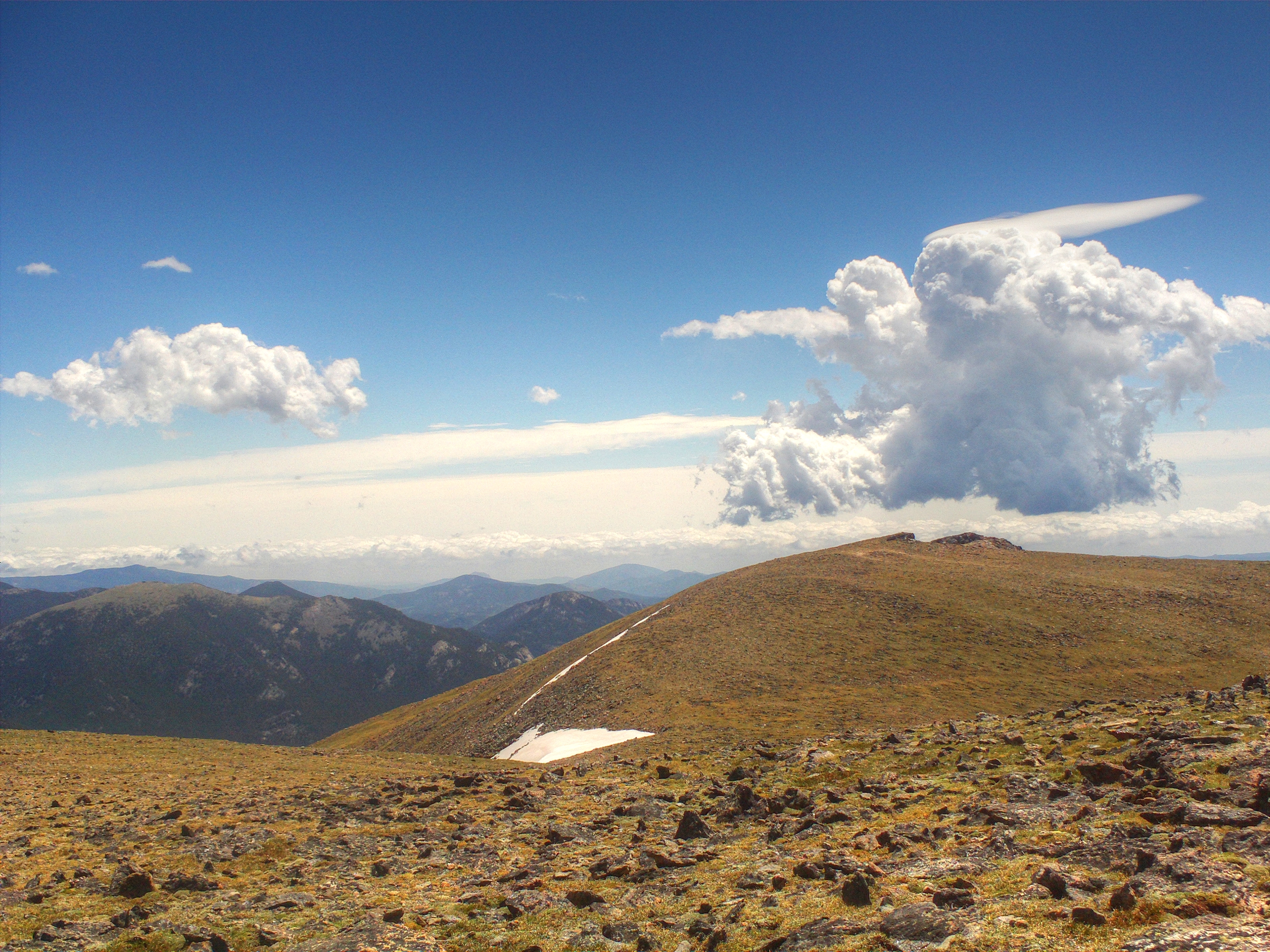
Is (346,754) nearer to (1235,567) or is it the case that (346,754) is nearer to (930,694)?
(930,694)

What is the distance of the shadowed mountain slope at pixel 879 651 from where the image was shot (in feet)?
177

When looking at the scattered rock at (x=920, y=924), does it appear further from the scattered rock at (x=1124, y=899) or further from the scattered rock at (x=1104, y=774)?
the scattered rock at (x=1104, y=774)

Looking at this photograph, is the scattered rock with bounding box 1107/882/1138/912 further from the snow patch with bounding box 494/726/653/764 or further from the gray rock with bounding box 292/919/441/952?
the snow patch with bounding box 494/726/653/764

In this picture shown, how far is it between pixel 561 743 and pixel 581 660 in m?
27.9

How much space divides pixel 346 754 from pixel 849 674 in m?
43.3

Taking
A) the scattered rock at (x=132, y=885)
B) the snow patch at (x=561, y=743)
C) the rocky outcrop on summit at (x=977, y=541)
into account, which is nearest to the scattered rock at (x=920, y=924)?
the scattered rock at (x=132, y=885)

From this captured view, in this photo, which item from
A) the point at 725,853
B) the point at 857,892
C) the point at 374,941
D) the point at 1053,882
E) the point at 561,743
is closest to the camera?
the point at 1053,882

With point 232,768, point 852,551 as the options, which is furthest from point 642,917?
point 852,551

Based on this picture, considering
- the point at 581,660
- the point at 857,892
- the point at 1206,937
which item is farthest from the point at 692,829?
the point at 581,660

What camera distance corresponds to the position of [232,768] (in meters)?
39.2

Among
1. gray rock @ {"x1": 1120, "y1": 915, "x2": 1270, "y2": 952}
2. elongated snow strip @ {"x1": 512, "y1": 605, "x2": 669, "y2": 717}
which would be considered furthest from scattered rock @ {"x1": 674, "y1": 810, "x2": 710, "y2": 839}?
elongated snow strip @ {"x1": 512, "y1": 605, "x2": 669, "y2": 717}

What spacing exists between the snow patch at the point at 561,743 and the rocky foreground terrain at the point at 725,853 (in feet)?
56.6

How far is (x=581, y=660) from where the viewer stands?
8038 centimetres

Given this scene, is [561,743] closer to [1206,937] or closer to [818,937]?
[818,937]
